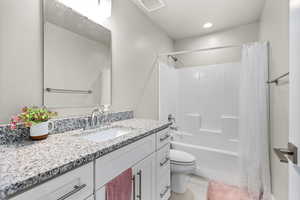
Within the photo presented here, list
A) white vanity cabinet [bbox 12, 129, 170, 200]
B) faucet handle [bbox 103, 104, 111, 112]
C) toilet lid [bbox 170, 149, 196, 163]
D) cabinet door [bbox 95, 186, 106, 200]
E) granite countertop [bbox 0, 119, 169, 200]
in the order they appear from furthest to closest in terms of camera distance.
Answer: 1. toilet lid [bbox 170, 149, 196, 163]
2. faucet handle [bbox 103, 104, 111, 112]
3. cabinet door [bbox 95, 186, 106, 200]
4. white vanity cabinet [bbox 12, 129, 170, 200]
5. granite countertop [bbox 0, 119, 169, 200]

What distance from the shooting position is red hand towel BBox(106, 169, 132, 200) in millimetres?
796

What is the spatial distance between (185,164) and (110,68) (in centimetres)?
141

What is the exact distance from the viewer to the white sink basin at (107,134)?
118 cm

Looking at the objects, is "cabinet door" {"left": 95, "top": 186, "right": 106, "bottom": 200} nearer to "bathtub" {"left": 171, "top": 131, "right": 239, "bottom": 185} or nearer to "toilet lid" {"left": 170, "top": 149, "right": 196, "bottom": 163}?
"toilet lid" {"left": 170, "top": 149, "right": 196, "bottom": 163}

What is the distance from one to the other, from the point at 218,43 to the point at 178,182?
2.48 meters

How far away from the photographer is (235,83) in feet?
8.57

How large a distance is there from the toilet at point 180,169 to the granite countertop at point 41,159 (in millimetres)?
1081

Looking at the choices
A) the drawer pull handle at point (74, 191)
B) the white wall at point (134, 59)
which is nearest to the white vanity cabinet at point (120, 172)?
the drawer pull handle at point (74, 191)

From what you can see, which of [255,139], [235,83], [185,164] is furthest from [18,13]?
[235,83]

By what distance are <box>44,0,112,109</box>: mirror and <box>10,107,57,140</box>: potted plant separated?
200 millimetres

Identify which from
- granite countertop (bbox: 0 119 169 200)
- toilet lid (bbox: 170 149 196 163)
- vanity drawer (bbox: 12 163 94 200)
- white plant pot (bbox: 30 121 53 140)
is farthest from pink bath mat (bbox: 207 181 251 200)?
white plant pot (bbox: 30 121 53 140)

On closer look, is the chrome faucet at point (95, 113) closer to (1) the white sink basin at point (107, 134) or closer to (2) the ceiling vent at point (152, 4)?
(1) the white sink basin at point (107, 134)

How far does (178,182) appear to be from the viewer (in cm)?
182

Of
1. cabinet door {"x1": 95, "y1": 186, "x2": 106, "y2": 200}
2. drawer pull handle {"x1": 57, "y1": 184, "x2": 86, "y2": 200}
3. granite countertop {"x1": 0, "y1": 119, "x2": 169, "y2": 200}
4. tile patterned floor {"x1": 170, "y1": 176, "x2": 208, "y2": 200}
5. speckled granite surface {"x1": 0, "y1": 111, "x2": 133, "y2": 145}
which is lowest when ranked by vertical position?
tile patterned floor {"x1": 170, "y1": 176, "x2": 208, "y2": 200}
